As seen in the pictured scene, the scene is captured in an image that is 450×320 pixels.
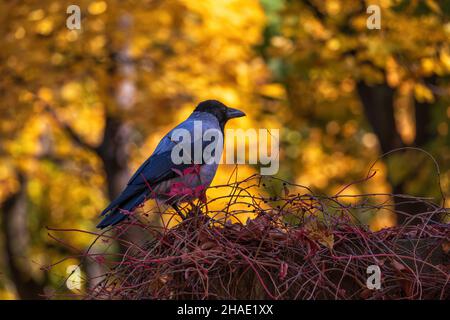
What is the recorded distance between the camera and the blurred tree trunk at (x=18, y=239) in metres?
15.4

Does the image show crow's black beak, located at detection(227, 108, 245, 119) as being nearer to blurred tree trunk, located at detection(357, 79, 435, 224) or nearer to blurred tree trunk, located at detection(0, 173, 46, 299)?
blurred tree trunk, located at detection(357, 79, 435, 224)

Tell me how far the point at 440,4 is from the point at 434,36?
23.7 inches

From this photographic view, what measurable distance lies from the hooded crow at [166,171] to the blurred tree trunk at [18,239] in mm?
9654

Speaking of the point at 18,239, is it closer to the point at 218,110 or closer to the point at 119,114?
the point at 119,114

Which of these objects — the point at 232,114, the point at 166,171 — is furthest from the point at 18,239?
the point at 166,171

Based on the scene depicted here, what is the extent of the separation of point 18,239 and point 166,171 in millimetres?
11206

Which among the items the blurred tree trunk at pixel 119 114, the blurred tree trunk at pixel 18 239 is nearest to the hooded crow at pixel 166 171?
the blurred tree trunk at pixel 119 114

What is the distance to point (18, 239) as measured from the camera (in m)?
16.0

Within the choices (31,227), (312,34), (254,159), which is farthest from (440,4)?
(31,227)

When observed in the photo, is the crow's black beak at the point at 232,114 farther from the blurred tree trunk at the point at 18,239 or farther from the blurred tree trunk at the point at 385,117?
the blurred tree trunk at the point at 18,239

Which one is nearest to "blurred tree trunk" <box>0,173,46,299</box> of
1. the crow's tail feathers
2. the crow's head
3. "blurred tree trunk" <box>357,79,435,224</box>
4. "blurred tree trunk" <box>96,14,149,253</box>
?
"blurred tree trunk" <box>96,14,149,253</box>

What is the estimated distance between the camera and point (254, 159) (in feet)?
35.4

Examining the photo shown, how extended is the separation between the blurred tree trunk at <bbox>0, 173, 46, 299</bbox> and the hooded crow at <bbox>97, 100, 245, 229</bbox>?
380 inches

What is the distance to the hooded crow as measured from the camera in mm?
4891
